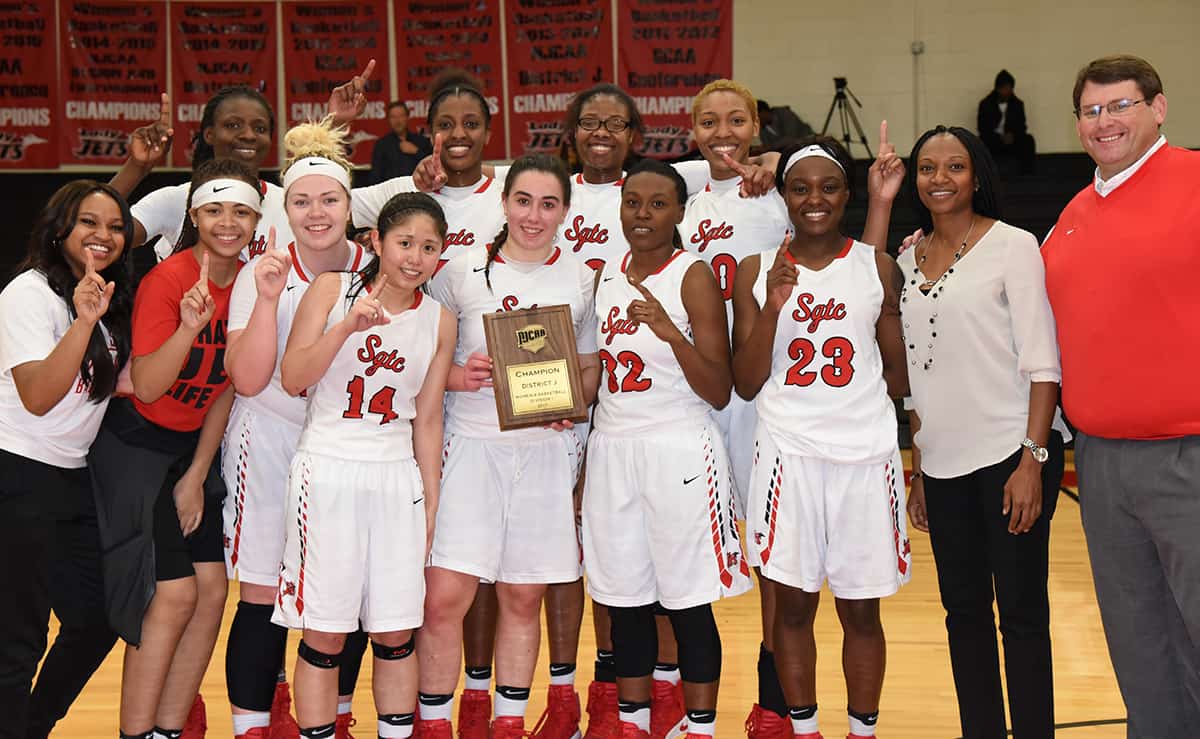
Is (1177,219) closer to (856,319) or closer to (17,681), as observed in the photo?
(856,319)

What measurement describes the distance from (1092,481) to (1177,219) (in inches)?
29.5

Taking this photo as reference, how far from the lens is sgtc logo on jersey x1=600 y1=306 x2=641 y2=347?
3.81 m

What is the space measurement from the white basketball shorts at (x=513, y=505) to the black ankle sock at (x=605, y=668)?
1.83 feet

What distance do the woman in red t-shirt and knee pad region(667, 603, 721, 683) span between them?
5.03 ft

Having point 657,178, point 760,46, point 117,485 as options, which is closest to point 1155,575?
point 657,178

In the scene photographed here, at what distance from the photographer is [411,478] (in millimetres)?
3637

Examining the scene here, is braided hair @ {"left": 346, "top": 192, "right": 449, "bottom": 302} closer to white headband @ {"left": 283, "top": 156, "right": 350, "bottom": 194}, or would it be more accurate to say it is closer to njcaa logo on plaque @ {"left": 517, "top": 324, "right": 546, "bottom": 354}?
white headband @ {"left": 283, "top": 156, "right": 350, "bottom": 194}

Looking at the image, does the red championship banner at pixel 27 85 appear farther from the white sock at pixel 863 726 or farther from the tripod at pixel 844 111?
the white sock at pixel 863 726

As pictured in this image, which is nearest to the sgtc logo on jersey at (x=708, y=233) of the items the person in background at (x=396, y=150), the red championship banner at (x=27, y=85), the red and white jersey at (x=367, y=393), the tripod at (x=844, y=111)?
the red and white jersey at (x=367, y=393)

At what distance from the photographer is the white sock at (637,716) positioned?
12.9 ft

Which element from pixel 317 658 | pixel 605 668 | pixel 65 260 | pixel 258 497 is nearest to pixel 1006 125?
pixel 605 668

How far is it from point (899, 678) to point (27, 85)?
11776 mm

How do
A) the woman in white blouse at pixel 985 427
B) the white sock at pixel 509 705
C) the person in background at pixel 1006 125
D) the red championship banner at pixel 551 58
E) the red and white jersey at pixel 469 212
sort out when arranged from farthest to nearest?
the red championship banner at pixel 551 58 < the person in background at pixel 1006 125 < the red and white jersey at pixel 469 212 < the white sock at pixel 509 705 < the woman in white blouse at pixel 985 427

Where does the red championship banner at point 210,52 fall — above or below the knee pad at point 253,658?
above
